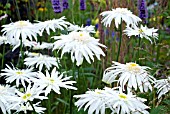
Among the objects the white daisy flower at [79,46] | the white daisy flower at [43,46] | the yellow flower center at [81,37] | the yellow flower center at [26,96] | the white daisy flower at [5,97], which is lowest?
the white daisy flower at [5,97]

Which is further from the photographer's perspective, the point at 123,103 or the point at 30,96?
the point at 30,96

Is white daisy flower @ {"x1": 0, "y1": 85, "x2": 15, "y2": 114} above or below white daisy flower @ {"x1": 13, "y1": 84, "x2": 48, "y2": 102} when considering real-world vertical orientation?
below

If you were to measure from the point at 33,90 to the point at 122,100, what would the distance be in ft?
1.37

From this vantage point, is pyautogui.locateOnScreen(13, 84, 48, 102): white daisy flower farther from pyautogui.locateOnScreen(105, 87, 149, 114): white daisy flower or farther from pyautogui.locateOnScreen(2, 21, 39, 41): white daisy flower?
pyautogui.locateOnScreen(2, 21, 39, 41): white daisy flower

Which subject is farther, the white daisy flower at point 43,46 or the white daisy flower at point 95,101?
the white daisy flower at point 43,46

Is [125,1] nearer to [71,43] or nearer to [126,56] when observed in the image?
[126,56]

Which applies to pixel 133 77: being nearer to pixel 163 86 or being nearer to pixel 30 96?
pixel 163 86

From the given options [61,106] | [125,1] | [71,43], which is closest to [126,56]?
[125,1]

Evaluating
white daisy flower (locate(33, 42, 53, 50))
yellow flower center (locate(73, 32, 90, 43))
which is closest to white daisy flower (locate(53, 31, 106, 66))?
yellow flower center (locate(73, 32, 90, 43))

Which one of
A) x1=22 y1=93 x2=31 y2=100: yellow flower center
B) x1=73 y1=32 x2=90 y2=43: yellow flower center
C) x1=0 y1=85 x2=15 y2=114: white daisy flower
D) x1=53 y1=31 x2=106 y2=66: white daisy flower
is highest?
x1=73 y1=32 x2=90 y2=43: yellow flower center

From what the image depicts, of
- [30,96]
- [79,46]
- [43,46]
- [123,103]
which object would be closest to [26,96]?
[30,96]

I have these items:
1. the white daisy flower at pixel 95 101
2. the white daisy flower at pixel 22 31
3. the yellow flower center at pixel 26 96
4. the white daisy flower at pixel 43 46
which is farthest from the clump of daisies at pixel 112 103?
the white daisy flower at pixel 43 46

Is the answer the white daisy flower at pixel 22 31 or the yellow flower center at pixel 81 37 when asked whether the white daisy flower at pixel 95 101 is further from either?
the white daisy flower at pixel 22 31

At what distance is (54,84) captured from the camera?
1.91 metres
